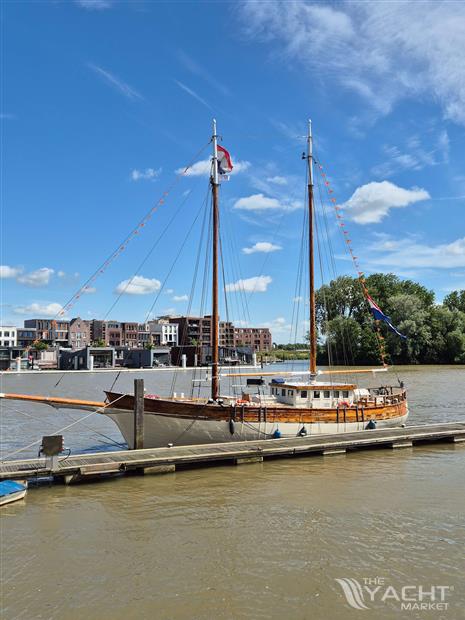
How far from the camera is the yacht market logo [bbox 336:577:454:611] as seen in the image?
33.1 ft

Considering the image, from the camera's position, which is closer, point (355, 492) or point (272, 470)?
point (355, 492)

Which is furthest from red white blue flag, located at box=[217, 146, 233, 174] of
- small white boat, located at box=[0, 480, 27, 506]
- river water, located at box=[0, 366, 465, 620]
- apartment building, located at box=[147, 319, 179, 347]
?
apartment building, located at box=[147, 319, 179, 347]

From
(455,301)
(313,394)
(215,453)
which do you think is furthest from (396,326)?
(215,453)

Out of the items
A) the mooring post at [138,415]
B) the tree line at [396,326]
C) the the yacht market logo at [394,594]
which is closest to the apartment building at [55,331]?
the tree line at [396,326]

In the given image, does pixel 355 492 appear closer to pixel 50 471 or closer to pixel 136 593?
pixel 136 593

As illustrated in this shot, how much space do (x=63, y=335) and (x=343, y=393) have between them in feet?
524

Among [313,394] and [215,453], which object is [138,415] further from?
[313,394]

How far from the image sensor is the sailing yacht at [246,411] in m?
23.7

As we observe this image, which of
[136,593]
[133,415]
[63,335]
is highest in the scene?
[63,335]

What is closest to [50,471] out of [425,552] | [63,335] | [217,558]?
[217,558]

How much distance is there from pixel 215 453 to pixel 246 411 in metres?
3.72

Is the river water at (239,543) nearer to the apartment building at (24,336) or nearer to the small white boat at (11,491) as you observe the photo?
the small white boat at (11,491)

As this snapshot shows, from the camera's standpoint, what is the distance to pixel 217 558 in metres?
12.3

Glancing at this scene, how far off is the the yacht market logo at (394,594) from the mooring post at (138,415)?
1304 cm
